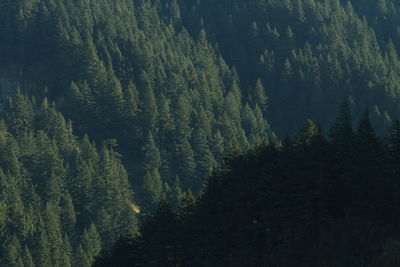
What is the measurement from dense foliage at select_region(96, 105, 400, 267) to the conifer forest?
9cm

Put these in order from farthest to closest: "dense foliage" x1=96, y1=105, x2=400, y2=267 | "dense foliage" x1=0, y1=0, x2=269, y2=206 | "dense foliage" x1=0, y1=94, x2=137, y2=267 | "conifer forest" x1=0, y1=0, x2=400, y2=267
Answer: "dense foliage" x1=0, y1=0, x2=269, y2=206 < "dense foliage" x1=0, y1=94, x2=137, y2=267 < "conifer forest" x1=0, y1=0, x2=400, y2=267 < "dense foliage" x1=96, y1=105, x2=400, y2=267

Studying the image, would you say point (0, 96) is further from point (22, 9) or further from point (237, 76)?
point (237, 76)

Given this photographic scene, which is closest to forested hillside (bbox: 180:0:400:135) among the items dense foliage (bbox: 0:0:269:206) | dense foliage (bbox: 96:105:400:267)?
dense foliage (bbox: 0:0:269:206)

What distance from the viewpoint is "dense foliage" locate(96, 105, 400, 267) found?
46.6 m

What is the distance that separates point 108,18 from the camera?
190m

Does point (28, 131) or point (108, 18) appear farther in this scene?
point (108, 18)

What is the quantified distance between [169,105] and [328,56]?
34.7 m

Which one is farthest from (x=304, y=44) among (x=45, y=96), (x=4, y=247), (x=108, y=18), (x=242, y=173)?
(x=242, y=173)

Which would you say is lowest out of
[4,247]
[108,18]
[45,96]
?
[4,247]

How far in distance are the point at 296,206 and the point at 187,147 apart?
327ft

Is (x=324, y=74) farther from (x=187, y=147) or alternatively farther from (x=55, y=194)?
(x=55, y=194)

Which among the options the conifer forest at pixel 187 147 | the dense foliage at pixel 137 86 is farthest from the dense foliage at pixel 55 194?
the dense foliage at pixel 137 86

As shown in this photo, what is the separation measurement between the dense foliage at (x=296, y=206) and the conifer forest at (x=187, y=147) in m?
0.09

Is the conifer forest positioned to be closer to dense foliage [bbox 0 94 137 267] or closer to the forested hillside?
dense foliage [bbox 0 94 137 267]
